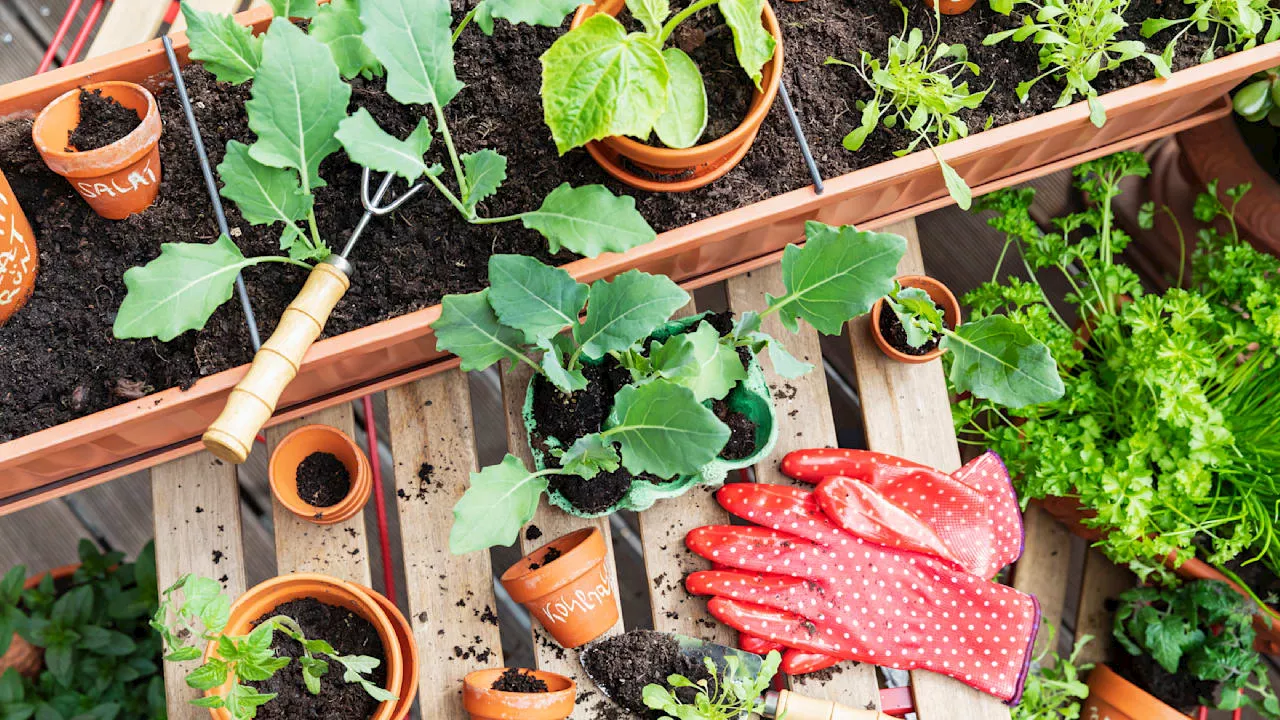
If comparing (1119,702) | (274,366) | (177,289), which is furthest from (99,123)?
(1119,702)

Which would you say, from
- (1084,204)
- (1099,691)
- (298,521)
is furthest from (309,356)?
(1084,204)

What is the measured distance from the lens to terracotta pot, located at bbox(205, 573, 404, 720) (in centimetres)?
105

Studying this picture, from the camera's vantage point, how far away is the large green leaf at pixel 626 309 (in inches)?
37.0

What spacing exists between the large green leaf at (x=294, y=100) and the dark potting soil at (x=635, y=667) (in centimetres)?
64

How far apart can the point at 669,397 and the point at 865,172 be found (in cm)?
36

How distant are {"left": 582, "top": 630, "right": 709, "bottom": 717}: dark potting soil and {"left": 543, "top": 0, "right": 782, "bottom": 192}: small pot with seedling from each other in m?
0.54

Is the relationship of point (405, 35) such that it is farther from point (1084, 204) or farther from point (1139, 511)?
point (1084, 204)

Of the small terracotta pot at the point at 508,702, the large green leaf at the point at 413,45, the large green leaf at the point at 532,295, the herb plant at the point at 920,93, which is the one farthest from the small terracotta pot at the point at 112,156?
the herb plant at the point at 920,93

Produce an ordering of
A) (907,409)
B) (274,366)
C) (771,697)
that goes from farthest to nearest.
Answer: (907,409)
(771,697)
(274,366)

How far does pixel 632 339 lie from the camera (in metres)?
0.96

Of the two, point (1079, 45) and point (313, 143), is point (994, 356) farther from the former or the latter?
point (313, 143)

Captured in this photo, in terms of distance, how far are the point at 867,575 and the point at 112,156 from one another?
983 millimetres

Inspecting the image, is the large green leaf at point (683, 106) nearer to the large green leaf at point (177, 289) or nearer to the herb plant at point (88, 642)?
the large green leaf at point (177, 289)

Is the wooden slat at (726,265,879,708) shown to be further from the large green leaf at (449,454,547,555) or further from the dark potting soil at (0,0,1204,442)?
the large green leaf at (449,454,547,555)
